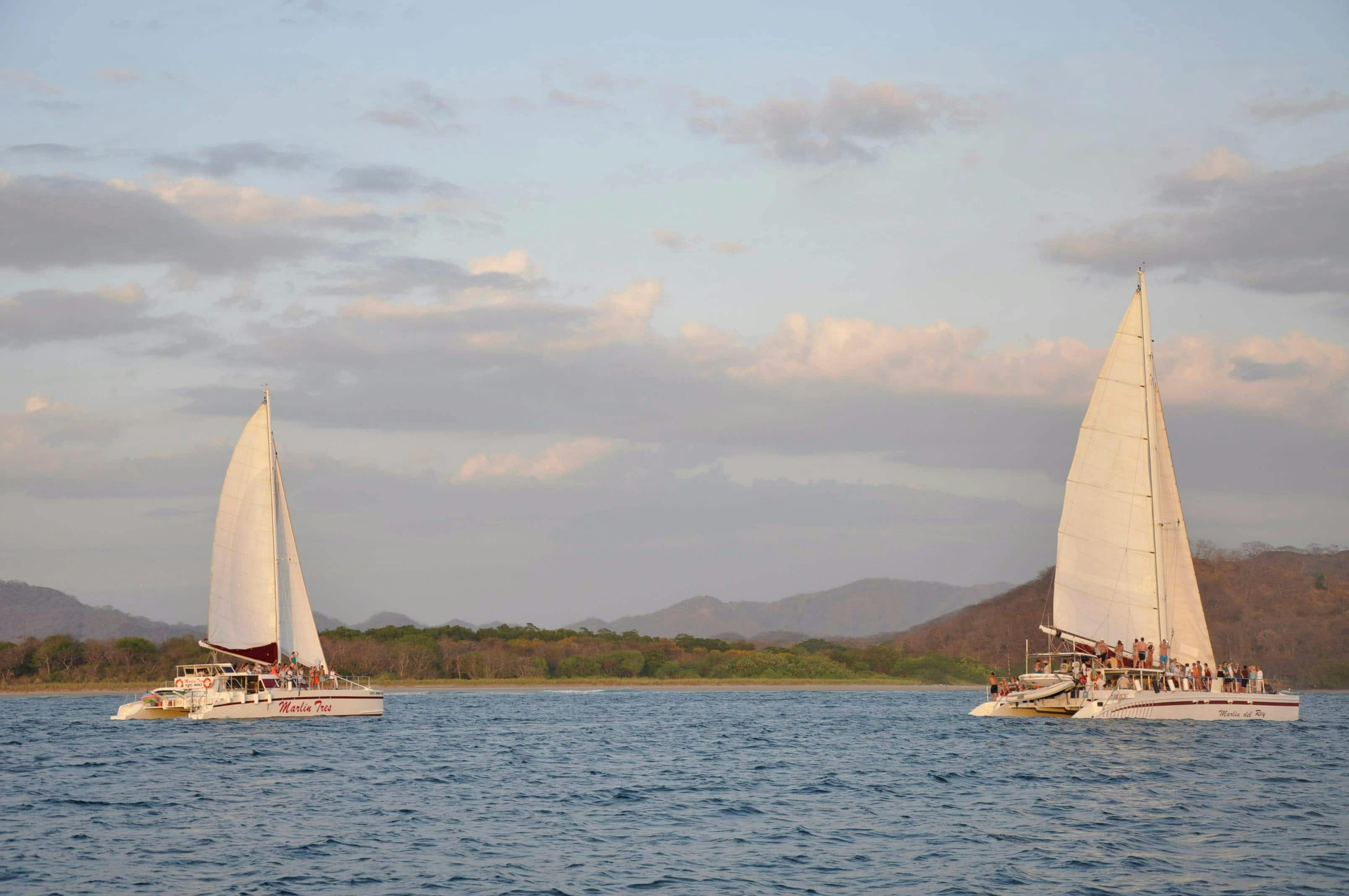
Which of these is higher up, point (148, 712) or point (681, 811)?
point (148, 712)

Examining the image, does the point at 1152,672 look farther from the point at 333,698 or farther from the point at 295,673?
the point at 295,673

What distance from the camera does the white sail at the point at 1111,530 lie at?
54.8 m

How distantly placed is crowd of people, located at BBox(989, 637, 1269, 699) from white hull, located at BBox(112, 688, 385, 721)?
32785mm

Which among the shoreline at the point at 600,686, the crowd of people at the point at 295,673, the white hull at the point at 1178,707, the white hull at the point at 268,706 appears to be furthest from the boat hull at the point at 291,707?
the shoreline at the point at 600,686

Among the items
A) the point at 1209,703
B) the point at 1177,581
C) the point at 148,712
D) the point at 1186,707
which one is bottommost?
the point at 148,712

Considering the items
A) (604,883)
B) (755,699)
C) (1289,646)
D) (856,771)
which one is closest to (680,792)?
(856,771)

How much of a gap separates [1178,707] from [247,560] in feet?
141

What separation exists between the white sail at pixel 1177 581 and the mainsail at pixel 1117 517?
1751 millimetres

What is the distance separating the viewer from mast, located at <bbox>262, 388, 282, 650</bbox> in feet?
201

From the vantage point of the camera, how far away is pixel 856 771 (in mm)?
39594

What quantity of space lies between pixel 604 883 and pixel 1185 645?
43663mm

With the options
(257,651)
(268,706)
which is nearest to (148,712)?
(257,651)

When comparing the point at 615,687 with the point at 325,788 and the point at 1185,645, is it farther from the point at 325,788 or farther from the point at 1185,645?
the point at 325,788

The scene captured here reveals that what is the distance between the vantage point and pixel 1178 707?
172 feet
